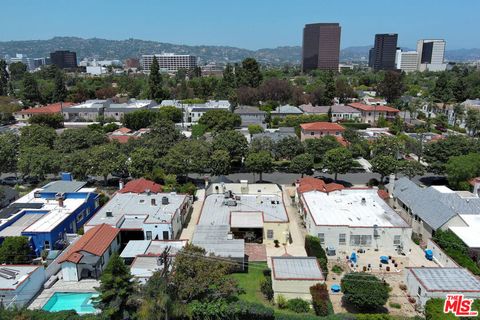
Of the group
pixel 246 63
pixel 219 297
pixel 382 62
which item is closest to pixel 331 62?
pixel 382 62

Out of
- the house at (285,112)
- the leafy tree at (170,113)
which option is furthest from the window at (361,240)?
the house at (285,112)

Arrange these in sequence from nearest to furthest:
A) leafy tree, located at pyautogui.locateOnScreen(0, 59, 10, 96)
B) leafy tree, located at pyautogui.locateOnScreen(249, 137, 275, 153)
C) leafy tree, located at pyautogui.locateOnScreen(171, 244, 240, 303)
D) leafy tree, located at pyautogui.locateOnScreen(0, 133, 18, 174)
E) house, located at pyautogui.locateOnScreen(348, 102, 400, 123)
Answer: leafy tree, located at pyautogui.locateOnScreen(171, 244, 240, 303) < leafy tree, located at pyautogui.locateOnScreen(0, 133, 18, 174) < leafy tree, located at pyautogui.locateOnScreen(249, 137, 275, 153) < house, located at pyautogui.locateOnScreen(348, 102, 400, 123) < leafy tree, located at pyautogui.locateOnScreen(0, 59, 10, 96)

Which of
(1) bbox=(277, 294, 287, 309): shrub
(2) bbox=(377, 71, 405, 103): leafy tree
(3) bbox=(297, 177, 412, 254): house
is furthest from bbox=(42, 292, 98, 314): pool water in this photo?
(2) bbox=(377, 71, 405, 103): leafy tree

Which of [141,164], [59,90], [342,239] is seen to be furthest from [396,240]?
[59,90]

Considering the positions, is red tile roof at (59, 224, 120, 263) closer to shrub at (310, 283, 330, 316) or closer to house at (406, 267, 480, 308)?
shrub at (310, 283, 330, 316)
